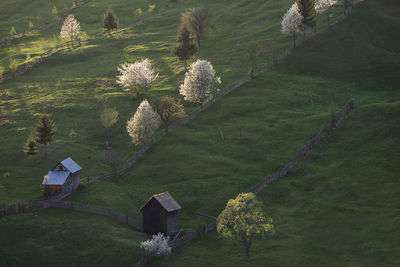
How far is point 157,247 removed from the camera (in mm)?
56406

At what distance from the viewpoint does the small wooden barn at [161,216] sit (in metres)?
63.6

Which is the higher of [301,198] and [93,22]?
[93,22]

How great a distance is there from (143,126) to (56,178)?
23639 millimetres

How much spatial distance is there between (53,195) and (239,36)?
3719 inches

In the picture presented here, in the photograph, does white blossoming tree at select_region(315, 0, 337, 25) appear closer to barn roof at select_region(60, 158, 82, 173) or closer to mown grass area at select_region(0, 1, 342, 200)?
mown grass area at select_region(0, 1, 342, 200)

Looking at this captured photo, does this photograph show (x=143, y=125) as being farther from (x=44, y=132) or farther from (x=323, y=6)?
(x=323, y=6)

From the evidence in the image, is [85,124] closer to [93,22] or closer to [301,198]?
[301,198]

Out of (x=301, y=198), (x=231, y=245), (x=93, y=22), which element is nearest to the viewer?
(x=231, y=245)

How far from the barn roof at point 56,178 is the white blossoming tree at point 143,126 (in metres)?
20.4

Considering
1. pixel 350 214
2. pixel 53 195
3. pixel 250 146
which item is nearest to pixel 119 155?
pixel 53 195

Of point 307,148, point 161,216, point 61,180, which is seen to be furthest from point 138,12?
point 161,216

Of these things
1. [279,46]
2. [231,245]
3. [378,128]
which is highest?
[279,46]

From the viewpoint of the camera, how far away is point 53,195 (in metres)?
73.0

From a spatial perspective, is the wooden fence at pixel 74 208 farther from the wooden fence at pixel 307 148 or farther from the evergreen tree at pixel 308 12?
the evergreen tree at pixel 308 12
